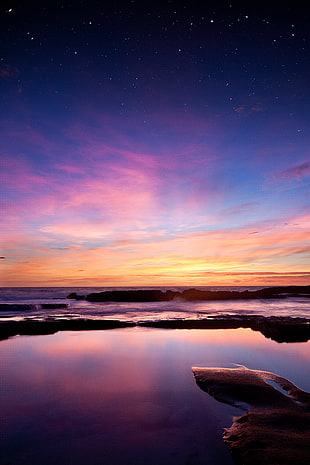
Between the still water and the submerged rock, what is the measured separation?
0.98ft

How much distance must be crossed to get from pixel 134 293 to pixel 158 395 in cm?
4122

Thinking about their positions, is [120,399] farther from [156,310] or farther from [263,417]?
[156,310]

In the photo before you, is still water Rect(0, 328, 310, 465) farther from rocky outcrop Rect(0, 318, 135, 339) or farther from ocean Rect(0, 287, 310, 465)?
rocky outcrop Rect(0, 318, 135, 339)

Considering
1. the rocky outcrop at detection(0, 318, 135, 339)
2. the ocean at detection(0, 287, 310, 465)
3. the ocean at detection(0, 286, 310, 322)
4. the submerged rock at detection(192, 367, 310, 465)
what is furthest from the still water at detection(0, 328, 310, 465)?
the ocean at detection(0, 286, 310, 322)

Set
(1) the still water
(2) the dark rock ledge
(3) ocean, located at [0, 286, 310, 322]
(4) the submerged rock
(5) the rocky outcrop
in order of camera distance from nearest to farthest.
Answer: (4) the submerged rock < (1) the still water < (2) the dark rock ledge < (5) the rocky outcrop < (3) ocean, located at [0, 286, 310, 322]

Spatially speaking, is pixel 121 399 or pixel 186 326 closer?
pixel 121 399

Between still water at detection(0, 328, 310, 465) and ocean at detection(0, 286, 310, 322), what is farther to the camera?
ocean at detection(0, 286, 310, 322)

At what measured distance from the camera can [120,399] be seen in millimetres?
6797

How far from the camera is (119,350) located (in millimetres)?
12133

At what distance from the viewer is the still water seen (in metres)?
4.62

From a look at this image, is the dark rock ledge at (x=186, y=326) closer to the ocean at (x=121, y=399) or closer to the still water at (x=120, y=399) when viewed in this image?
the ocean at (x=121, y=399)

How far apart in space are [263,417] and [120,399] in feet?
11.1

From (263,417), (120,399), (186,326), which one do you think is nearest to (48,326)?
(186,326)

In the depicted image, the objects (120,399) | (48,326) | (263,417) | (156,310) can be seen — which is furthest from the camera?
(156,310)
